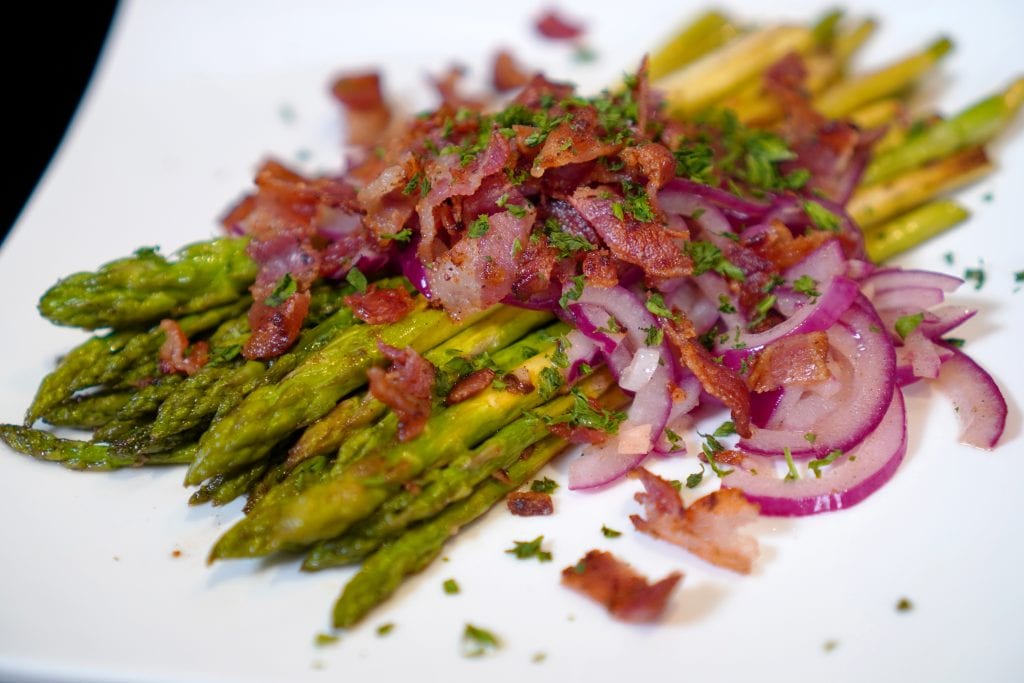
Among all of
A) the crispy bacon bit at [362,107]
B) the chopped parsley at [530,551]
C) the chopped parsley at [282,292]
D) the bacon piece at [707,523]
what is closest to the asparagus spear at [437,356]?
the chopped parsley at [282,292]

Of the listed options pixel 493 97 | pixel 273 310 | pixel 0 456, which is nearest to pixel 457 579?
pixel 273 310

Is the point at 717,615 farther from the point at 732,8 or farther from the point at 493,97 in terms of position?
the point at 732,8

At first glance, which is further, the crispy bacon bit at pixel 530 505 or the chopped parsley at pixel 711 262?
the chopped parsley at pixel 711 262

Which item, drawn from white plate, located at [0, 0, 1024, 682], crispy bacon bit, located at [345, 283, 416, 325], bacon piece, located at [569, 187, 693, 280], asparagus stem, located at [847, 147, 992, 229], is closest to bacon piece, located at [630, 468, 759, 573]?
white plate, located at [0, 0, 1024, 682]

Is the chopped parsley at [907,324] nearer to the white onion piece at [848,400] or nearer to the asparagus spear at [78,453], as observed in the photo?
the white onion piece at [848,400]

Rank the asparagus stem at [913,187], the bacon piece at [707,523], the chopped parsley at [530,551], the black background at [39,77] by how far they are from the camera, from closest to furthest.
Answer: the bacon piece at [707,523], the chopped parsley at [530,551], the asparagus stem at [913,187], the black background at [39,77]

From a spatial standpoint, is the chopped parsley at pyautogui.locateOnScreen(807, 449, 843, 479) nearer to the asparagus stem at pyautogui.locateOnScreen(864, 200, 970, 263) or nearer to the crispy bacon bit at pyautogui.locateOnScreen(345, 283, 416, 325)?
the asparagus stem at pyautogui.locateOnScreen(864, 200, 970, 263)

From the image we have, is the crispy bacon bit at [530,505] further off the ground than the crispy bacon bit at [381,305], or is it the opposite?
the crispy bacon bit at [381,305]
